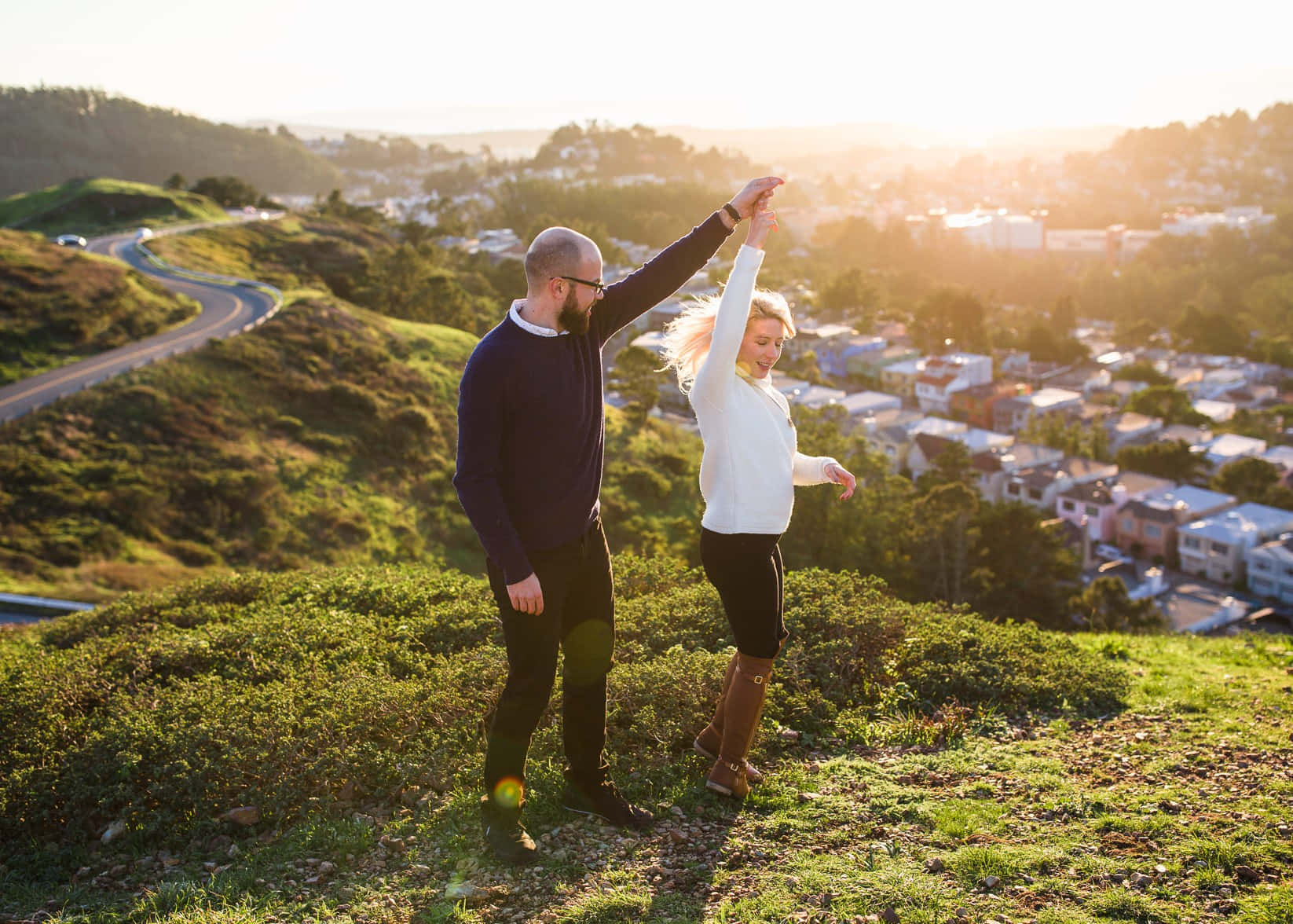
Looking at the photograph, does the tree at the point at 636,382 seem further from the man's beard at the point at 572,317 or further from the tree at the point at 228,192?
the tree at the point at 228,192

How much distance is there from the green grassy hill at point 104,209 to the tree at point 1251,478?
45253 millimetres

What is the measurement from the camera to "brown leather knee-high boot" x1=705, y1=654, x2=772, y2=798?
333 centimetres

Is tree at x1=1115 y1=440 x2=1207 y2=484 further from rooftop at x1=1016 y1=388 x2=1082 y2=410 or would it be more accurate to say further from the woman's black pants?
the woman's black pants

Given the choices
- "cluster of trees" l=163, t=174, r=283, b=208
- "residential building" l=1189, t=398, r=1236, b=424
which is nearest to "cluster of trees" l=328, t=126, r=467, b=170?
"cluster of trees" l=163, t=174, r=283, b=208

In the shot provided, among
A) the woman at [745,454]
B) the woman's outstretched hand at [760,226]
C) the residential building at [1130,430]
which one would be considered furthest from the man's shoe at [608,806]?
the residential building at [1130,430]

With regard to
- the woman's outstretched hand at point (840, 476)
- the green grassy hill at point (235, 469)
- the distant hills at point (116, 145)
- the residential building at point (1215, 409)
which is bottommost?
the residential building at point (1215, 409)

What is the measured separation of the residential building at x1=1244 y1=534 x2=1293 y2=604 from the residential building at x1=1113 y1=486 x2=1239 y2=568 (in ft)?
8.66

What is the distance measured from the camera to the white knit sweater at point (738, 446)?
3062 mm

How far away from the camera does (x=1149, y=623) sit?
19734 millimetres

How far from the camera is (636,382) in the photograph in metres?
25.4

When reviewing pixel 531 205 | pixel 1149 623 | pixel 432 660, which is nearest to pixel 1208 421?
pixel 1149 623

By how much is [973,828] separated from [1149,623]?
19.1 m

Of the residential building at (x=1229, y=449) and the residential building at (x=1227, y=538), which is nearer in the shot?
the residential building at (x=1227, y=538)

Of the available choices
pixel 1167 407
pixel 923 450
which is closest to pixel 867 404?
pixel 923 450
